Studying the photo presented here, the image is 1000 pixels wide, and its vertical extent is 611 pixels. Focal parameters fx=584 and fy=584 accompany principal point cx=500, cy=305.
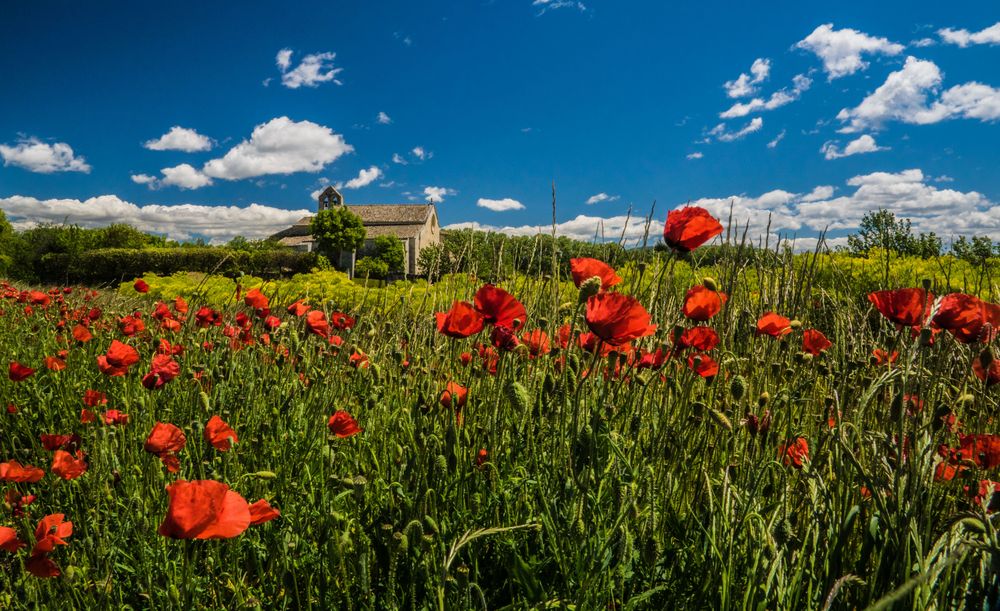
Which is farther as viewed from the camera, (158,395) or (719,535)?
(158,395)

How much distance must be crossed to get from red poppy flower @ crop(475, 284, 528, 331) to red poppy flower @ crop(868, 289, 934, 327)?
0.84 m

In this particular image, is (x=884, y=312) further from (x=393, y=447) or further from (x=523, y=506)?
(x=393, y=447)

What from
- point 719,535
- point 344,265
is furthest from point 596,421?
point 344,265

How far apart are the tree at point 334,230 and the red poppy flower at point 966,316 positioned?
48.1 metres

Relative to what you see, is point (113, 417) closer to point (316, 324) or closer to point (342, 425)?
point (316, 324)

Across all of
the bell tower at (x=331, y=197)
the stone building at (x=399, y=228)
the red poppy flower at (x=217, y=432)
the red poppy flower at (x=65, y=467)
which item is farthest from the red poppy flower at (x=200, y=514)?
the bell tower at (x=331, y=197)

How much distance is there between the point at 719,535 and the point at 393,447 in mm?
1118

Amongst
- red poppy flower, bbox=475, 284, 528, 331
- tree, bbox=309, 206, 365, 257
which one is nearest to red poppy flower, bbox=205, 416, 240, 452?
red poppy flower, bbox=475, 284, 528, 331

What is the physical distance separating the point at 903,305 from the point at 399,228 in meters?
57.7

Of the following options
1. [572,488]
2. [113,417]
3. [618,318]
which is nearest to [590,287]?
[618,318]

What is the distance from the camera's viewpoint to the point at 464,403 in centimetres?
178

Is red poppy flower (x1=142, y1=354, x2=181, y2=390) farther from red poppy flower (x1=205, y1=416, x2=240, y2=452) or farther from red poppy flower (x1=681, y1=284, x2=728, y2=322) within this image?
red poppy flower (x1=681, y1=284, x2=728, y2=322)

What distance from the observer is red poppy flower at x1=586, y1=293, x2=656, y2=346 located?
122 cm

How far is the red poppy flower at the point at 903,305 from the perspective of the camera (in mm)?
1335
